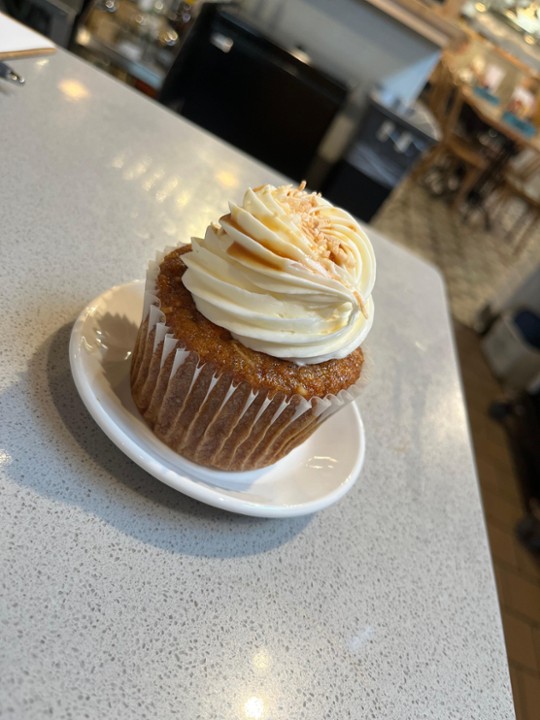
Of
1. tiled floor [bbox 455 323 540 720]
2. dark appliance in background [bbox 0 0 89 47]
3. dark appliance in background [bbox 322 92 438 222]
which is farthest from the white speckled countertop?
dark appliance in background [bbox 322 92 438 222]

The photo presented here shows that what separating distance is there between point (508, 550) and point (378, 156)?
2061mm

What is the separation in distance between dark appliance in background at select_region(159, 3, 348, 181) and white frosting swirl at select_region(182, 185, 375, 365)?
2147 millimetres

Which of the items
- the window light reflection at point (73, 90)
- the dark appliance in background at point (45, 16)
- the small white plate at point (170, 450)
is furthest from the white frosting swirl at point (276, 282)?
the dark appliance in background at point (45, 16)

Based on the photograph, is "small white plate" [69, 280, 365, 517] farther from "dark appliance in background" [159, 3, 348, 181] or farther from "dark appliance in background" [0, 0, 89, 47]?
"dark appliance in background" [159, 3, 348, 181]

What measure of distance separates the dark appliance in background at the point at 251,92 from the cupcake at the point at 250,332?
2.12 metres

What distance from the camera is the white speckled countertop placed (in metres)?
0.53

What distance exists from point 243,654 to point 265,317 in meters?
0.36

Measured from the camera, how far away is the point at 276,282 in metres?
0.64

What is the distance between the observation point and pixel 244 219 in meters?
0.65

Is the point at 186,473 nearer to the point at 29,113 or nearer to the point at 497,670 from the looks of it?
the point at 497,670

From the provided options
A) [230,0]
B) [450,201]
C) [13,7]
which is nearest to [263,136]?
[230,0]

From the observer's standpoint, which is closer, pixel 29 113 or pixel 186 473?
pixel 186 473

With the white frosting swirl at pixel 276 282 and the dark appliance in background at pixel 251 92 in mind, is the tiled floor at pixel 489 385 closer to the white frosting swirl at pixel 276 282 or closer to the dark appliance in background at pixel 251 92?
the dark appliance in background at pixel 251 92

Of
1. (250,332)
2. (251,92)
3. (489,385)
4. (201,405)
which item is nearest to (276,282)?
(250,332)
